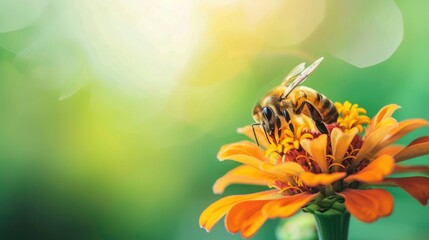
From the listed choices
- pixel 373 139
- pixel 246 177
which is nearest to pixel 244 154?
pixel 246 177

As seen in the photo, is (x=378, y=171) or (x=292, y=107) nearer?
(x=378, y=171)

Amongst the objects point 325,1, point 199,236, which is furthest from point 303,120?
point 325,1

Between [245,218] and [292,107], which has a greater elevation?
Result: [292,107]

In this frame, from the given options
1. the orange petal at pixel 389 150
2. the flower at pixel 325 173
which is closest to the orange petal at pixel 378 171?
the flower at pixel 325 173

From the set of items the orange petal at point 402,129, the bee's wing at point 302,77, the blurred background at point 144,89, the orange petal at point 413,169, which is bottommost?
the orange petal at point 413,169

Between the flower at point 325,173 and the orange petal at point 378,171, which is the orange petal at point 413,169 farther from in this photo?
the orange petal at point 378,171

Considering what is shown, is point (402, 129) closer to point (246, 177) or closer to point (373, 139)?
point (373, 139)

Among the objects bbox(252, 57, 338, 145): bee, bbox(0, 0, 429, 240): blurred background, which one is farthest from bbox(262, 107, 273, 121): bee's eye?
bbox(0, 0, 429, 240): blurred background
